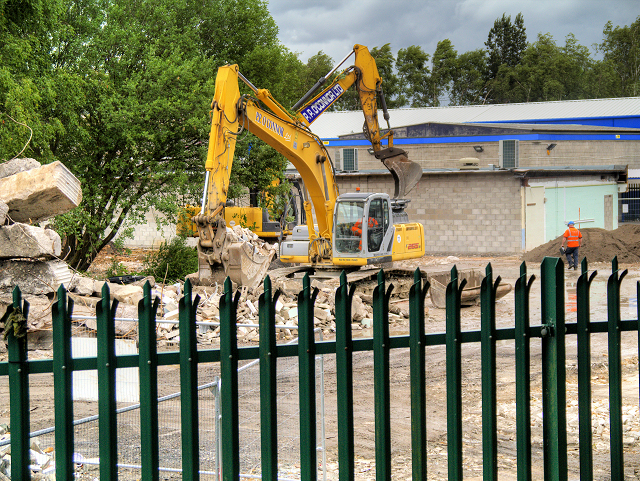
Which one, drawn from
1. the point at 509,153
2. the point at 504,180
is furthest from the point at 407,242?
the point at 509,153

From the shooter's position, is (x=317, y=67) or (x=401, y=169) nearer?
(x=401, y=169)

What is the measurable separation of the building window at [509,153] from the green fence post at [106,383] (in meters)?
34.8

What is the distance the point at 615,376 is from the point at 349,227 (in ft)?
45.8

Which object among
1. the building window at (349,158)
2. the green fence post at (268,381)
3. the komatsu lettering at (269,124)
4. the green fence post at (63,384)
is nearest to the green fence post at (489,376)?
the green fence post at (268,381)

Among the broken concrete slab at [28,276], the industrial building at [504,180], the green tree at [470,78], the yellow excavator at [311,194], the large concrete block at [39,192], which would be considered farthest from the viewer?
the green tree at [470,78]

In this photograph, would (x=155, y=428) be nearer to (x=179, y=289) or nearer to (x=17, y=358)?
(x=17, y=358)

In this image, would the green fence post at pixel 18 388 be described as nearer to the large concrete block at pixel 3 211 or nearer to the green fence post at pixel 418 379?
the green fence post at pixel 418 379

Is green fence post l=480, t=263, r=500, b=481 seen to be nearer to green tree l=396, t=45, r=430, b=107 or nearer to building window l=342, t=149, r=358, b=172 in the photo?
building window l=342, t=149, r=358, b=172

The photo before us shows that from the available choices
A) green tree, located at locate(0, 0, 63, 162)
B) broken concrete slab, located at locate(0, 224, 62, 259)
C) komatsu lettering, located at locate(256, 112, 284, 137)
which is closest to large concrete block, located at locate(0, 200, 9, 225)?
broken concrete slab, located at locate(0, 224, 62, 259)

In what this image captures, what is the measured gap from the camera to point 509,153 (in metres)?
35.9

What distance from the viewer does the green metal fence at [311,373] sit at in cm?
306

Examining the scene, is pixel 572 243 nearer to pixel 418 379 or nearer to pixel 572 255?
pixel 572 255

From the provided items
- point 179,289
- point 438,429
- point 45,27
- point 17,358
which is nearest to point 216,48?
point 45,27

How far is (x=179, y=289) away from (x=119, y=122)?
592cm
